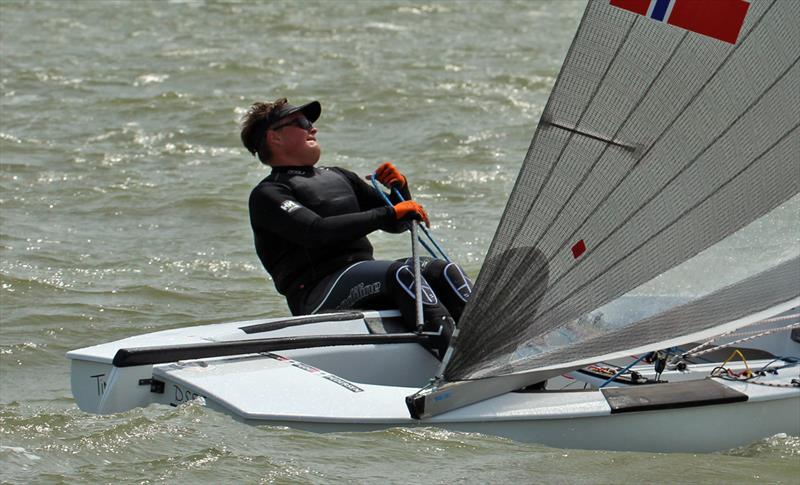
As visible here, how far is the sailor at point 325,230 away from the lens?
445 cm

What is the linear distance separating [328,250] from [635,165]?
→ 4.69 feet

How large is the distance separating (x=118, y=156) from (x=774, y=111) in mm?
6609

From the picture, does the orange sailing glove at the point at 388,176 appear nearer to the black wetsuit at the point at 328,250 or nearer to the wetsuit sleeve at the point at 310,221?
the black wetsuit at the point at 328,250

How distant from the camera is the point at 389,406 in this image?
3.79 meters

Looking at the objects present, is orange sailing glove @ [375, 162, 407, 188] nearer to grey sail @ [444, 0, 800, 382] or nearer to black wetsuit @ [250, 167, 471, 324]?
black wetsuit @ [250, 167, 471, 324]

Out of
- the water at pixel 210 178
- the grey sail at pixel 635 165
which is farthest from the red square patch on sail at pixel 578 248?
the water at pixel 210 178

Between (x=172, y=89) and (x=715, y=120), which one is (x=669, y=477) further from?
(x=172, y=89)

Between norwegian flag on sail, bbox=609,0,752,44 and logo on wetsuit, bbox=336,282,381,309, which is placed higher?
norwegian flag on sail, bbox=609,0,752,44

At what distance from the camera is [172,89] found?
11.6 m

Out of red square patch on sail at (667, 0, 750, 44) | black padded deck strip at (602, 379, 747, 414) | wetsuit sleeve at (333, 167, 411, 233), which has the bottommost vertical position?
black padded deck strip at (602, 379, 747, 414)

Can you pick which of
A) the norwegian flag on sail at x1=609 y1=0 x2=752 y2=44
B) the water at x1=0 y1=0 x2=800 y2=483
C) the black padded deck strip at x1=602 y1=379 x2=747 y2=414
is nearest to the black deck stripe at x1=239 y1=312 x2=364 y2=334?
the water at x1=0 y1=0 x2=800 y2=483

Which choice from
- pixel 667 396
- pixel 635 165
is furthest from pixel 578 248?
pixel 667 396

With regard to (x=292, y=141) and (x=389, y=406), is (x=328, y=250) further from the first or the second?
(x=389, y=406)

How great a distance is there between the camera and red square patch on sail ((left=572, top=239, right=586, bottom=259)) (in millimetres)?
3574
